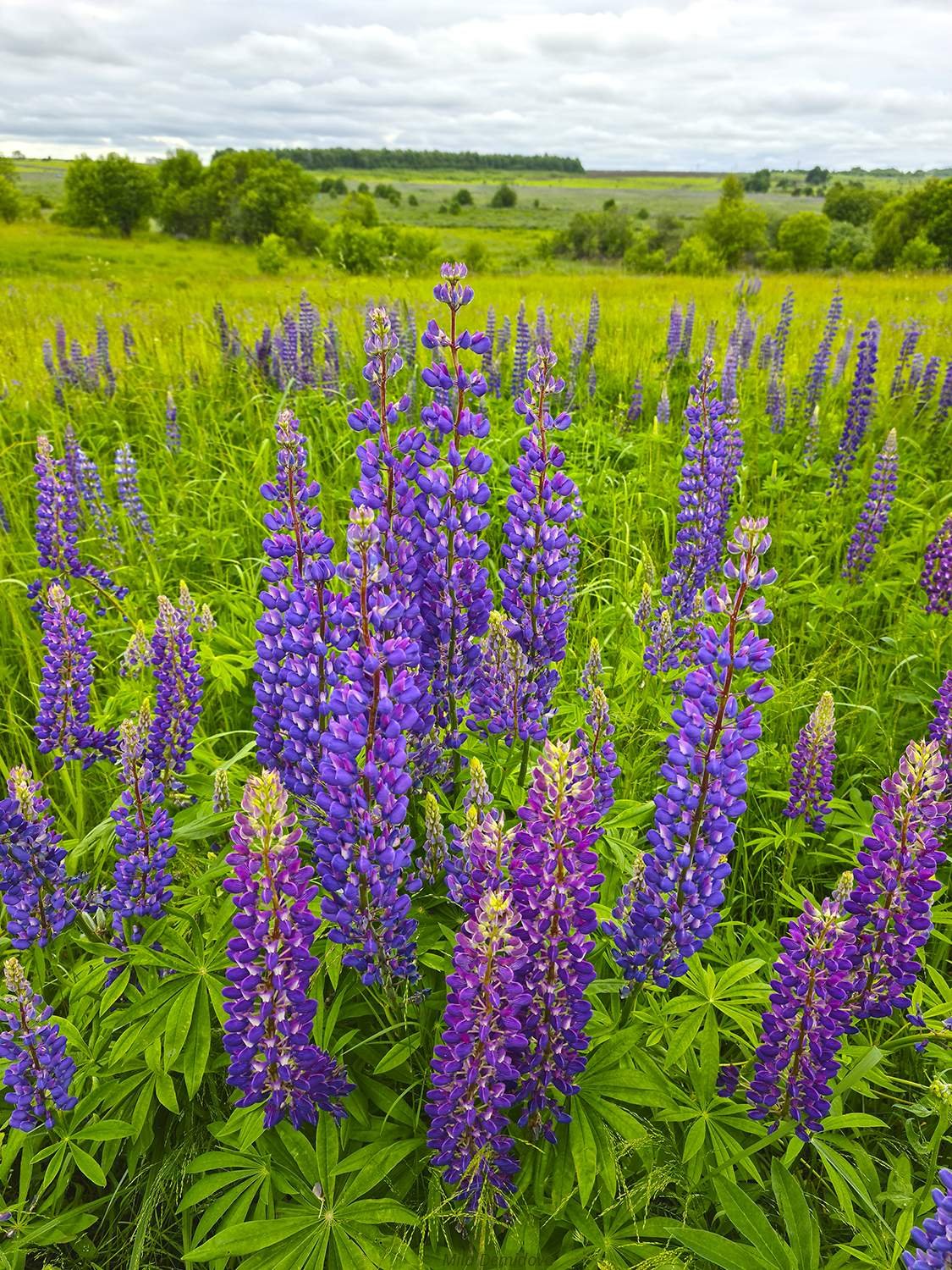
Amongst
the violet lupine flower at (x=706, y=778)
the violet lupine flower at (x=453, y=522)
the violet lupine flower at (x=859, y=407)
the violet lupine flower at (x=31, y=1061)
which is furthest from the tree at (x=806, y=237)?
the violet lupine flower at (x=31, y=1061)

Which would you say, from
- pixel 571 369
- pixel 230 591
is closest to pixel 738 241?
pixel 571 369

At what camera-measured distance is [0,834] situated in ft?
6.39

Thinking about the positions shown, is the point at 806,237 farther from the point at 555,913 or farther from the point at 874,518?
the point at 555,913

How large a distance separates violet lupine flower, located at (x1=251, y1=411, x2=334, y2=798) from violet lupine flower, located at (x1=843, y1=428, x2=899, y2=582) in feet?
11.0

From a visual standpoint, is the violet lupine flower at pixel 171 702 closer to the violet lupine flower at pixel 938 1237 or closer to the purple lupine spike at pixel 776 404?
the violet lupine flower at pixel 938 1237

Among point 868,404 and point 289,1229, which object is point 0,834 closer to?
point 289,1229

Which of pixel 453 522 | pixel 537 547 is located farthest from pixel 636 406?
pixel 453 522

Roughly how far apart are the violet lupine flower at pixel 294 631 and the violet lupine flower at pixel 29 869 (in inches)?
24.8

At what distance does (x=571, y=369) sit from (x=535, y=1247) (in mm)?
6306

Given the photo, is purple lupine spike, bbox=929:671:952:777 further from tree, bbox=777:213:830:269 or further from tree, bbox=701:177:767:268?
tree, bbox=777:213:830:269

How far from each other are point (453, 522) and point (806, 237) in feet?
175

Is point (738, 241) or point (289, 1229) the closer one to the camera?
point (289, 1229)

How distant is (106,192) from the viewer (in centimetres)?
5956

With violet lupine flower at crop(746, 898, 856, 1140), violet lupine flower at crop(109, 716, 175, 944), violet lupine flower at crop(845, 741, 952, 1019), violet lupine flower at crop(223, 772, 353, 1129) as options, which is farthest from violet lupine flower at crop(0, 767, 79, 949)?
violet lupine flower at crop(845, 741, 952, 1019)
